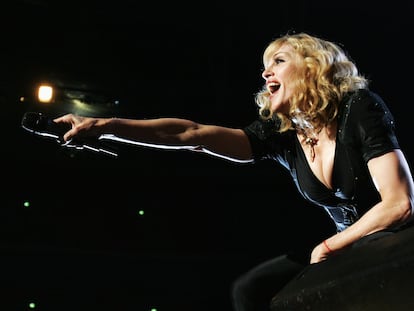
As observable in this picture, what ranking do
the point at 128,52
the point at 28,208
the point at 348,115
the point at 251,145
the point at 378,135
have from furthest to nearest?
the point at 28,208
the point at 128,52
the point at 251,145
the point at 348,115
the point at 378,135

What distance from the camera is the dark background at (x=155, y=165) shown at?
15.9 ft

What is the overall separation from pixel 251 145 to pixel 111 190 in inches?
175

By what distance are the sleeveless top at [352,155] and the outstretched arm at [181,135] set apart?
0.55 feet

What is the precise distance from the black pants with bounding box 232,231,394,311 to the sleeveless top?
20cm

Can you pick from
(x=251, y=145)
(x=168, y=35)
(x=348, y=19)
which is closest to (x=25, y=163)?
(x=168, y=35)

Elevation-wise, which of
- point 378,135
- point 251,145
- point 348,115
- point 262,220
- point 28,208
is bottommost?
point 378,135

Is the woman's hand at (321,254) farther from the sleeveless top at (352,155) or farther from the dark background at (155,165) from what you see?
the dark background at (155,165)

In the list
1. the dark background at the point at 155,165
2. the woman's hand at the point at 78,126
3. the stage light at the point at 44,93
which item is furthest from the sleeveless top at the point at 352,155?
the stage light at the point at 44,93

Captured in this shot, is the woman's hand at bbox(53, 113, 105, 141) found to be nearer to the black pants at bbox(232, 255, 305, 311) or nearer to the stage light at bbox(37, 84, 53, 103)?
the black pants at bbox(232, 255, 305, 311)

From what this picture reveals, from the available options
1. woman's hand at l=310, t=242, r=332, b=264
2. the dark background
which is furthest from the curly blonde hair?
the dark background

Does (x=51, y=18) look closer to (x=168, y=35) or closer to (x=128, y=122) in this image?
(x=168, y=35)

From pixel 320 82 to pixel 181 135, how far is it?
461mm

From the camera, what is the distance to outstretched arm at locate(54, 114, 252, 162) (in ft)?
5.49

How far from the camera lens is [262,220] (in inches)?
251
